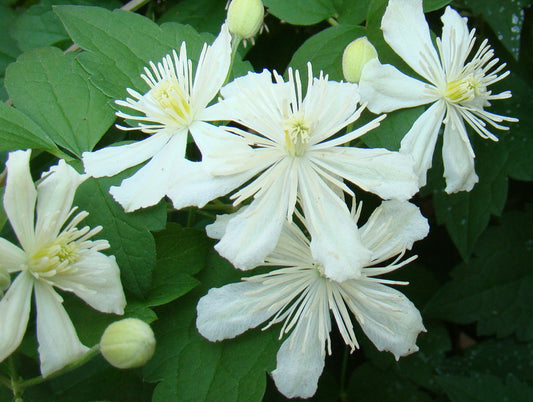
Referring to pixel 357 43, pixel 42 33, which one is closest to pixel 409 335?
pixel 357 43

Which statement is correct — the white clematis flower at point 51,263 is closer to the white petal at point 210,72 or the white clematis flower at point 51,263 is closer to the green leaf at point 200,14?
the white petal at point 210,72

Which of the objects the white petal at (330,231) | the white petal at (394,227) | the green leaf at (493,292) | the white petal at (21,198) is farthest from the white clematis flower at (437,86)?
the white petal at (21,198)

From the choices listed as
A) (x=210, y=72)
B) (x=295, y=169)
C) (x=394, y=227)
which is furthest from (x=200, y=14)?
(x=394, y=227)

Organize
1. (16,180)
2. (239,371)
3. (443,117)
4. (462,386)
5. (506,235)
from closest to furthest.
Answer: (16,180)
(239,371)
(443,117)
(462,386)
(506,235)

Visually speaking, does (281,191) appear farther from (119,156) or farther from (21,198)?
(21,198)

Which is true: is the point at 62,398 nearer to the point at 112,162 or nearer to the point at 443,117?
the point at 112,162

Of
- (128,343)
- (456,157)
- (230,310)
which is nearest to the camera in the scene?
(128,343)
